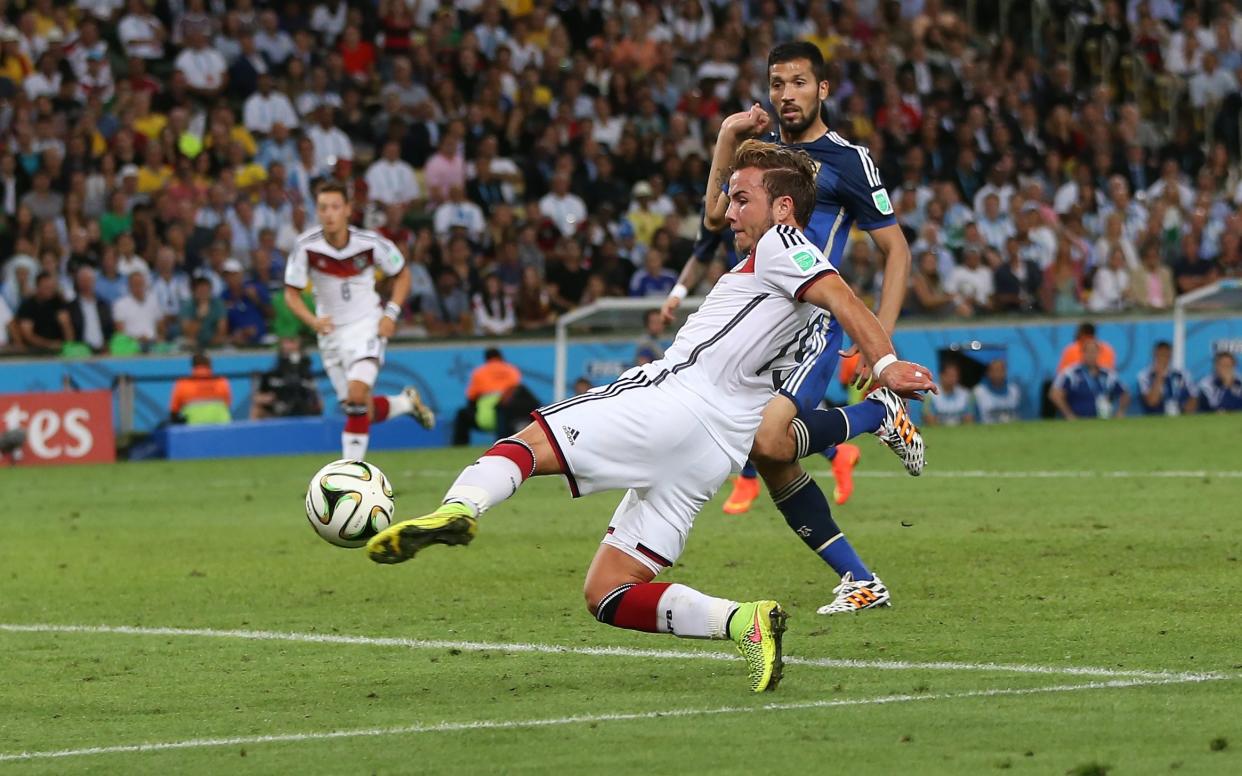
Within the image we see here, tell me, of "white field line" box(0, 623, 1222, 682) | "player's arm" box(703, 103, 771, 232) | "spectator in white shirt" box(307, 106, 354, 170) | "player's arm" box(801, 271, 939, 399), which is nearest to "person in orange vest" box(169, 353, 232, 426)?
"spectator in white shirt" box(307, 106, 354, 170)

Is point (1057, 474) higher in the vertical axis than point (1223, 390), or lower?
higher

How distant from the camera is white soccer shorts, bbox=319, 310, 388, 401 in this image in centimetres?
1573

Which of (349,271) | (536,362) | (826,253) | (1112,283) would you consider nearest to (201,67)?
(536,362)

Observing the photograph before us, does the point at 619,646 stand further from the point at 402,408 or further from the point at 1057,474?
the point at 402,408

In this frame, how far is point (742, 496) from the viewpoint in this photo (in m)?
13.0

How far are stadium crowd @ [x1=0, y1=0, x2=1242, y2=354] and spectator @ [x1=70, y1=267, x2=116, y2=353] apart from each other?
3 centimetres

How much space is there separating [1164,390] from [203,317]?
10.8 meters

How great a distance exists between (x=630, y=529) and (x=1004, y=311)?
17946 mm

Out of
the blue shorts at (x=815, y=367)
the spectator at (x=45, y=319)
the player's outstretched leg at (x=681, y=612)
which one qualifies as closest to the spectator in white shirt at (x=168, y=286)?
the spectator at (x=45, y=319)

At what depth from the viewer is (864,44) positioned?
29094 millimetres

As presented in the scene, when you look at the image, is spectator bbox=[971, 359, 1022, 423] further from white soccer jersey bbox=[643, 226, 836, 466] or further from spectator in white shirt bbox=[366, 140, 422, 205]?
white soccer jersey bbox=[643, 226, 836, 466]

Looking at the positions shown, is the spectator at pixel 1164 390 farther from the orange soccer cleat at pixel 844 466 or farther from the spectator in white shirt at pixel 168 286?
the orange soccer cleat at pixel 844 466

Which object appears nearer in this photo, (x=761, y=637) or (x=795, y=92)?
(x=761, y=637)

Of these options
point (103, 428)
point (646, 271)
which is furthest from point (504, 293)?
point (103, 428)
